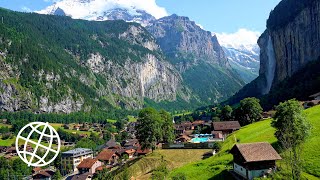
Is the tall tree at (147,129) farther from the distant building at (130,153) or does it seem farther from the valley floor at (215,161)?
the distant building at (130,153)

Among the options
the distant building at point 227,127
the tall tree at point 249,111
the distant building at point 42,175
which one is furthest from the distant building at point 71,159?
the tall tree at point 249,111

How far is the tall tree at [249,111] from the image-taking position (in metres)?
111

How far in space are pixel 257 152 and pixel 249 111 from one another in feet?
216

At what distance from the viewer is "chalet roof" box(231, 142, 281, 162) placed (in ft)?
157

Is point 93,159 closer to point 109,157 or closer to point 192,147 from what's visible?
point 109,157

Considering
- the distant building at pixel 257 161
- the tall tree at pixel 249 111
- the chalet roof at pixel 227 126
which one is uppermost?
the tall tree at pixel 249 111

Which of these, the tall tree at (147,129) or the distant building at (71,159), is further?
the distant building at (71,159)

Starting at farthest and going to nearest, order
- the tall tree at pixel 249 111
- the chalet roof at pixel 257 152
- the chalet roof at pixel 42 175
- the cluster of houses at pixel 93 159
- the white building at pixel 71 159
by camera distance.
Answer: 1. the white building at pixel 71 159
2. the chalet roof at pixel 42 175
3. the cluster of houses at pixel 93 159
4. the tall tree at pixel 249 111
5. the chalet roof at pixel 257 152

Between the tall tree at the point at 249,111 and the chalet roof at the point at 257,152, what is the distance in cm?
6210

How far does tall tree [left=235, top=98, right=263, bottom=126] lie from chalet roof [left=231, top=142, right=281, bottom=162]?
2445 inches

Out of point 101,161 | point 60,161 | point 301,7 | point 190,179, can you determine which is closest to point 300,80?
point 301,7

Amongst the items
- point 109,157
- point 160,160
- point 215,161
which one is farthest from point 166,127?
point 109,157

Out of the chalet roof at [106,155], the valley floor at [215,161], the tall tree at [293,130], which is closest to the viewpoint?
the tall tree at [293,130]

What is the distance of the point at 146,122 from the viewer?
3327 inches
